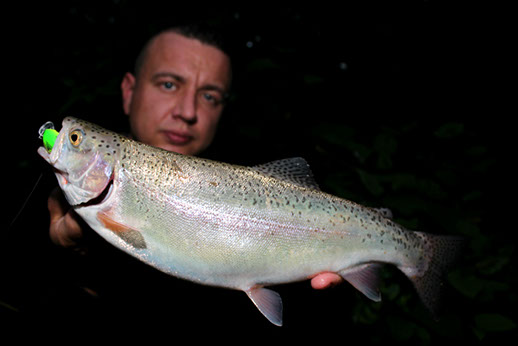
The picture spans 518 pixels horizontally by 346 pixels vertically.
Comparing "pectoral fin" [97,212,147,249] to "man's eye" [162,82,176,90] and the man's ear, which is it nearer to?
"man's eye" [162,82,176,90]

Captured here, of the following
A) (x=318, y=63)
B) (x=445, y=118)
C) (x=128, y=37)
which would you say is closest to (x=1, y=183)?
(x=128, y=37)

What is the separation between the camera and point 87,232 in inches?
72.9

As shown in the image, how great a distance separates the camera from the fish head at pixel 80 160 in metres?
1.38

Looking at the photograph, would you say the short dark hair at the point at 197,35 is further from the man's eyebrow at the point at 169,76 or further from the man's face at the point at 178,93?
the man's eyebrow at the point at 169,76

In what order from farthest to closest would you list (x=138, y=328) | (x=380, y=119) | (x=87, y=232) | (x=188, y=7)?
1. (x=380, y=119)
2. (x=188, y=7)
3. (x=138, y=328)
4. (x=87, y=232)

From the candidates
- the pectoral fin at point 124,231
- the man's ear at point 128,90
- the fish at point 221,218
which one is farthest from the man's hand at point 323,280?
the man's ear at point 128,90

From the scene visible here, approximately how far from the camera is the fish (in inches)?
55.2

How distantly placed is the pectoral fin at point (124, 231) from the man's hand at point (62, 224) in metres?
0.47

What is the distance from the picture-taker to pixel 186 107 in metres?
2.60

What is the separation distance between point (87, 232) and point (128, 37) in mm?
2589

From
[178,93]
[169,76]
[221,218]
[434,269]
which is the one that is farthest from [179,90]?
[434,269]

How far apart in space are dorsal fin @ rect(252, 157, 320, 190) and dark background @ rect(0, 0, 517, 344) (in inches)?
38.3

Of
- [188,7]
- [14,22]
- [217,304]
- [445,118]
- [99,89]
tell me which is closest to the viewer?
[217,304]

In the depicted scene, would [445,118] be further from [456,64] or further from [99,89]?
[99,89]
